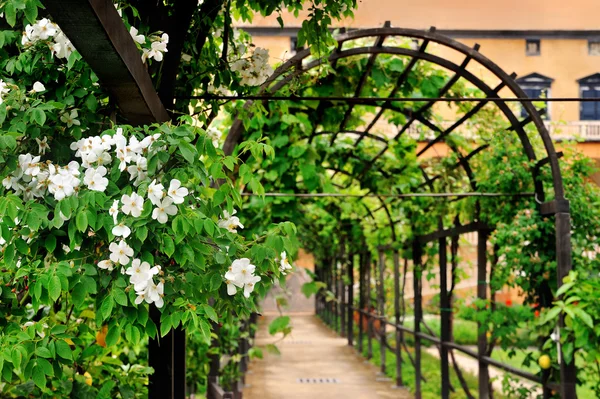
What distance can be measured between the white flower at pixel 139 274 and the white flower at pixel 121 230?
8 cm

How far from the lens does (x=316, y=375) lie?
11.7m

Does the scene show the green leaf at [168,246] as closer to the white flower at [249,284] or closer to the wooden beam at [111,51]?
the white flower at [249,284]

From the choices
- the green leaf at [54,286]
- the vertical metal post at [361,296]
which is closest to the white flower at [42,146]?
the green leaf at [54,286]

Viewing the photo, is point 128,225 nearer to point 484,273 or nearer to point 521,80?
point 484,273

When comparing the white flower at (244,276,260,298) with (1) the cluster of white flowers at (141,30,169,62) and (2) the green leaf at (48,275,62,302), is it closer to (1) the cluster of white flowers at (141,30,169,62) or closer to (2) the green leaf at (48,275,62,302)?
(2) the green leaf at (48,275,62,302)

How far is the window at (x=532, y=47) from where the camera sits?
21.5m

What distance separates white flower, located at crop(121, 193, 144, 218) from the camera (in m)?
2.22

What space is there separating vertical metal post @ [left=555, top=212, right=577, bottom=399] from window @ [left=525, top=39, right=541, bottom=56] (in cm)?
1725

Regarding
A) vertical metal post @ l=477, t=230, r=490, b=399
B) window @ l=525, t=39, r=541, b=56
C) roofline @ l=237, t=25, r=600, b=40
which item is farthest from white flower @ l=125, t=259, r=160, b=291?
window @ l=525, t=39, r=541, b=56

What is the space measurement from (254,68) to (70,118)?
1009mm

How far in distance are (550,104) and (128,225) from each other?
63.4 ft

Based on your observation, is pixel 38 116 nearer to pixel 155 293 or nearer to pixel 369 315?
pixel 155 293

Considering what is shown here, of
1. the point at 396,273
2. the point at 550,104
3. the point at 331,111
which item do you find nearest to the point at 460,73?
the point at 331,111

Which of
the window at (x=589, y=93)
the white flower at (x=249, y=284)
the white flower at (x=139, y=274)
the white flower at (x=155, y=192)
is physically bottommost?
the white flower at (x=249, y=284)
